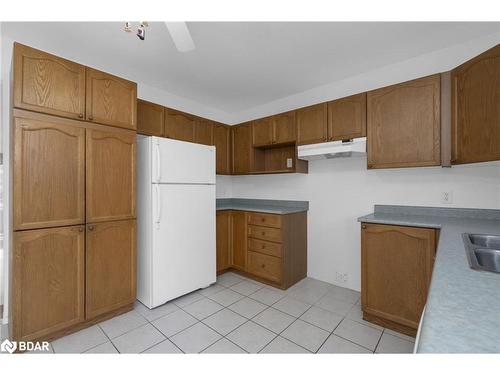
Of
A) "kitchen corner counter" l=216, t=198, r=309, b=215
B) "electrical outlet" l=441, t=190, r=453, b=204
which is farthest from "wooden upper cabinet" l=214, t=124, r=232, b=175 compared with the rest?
"electrical outlet" l=441, t=190, r=453, b=204

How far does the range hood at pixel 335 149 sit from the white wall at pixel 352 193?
0.36 m

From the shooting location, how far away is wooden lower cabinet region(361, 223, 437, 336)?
177 centimetres

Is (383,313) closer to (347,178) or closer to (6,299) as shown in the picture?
(347,178)

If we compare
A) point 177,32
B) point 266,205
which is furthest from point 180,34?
point 266,205

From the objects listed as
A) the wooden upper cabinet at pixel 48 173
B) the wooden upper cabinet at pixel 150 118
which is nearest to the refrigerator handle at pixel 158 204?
the wooden upper cabinet at pixel 48 173

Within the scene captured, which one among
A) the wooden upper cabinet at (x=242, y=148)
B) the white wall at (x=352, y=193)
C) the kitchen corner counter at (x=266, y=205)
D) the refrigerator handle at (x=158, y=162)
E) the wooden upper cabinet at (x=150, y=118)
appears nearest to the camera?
the white wall at (x=352, y=193)

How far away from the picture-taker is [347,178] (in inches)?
107

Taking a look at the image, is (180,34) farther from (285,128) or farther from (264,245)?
(264,245)

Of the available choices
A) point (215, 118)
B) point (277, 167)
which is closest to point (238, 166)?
point (277, 167)

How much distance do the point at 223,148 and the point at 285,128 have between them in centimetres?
103

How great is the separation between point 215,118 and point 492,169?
338 centimetres

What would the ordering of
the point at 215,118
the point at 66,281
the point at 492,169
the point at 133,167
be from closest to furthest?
the point at 66,281 → the point at 492,169 → the point at 133,167 → the point at 215,118

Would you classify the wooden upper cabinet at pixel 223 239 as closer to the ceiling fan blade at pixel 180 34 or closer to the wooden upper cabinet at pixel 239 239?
the wooden upper cabinet at pixel 239 239

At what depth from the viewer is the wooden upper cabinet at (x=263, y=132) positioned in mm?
3107
